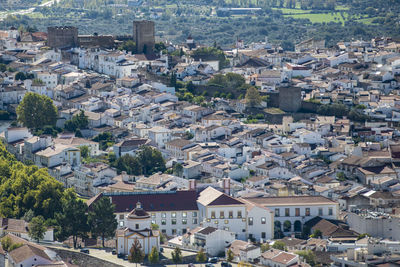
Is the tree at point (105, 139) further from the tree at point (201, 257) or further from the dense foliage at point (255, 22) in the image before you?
the dense foliage at point (255, 22)

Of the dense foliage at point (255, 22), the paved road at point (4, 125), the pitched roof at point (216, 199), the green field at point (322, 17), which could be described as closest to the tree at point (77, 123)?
the paved road at point (4, 125)

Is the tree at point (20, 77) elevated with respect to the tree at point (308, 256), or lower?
lower

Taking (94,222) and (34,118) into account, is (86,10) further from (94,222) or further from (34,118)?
(94,222)

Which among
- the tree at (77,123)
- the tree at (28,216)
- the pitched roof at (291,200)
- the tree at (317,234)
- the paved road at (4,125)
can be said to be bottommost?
the paved road at (4,125)

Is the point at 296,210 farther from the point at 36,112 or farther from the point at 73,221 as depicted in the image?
the point at 36,112

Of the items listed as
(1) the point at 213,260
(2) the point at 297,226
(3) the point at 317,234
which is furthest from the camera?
(2) the point at 297,226

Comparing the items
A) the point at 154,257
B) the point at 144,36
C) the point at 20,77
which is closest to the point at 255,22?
the point at 144,36

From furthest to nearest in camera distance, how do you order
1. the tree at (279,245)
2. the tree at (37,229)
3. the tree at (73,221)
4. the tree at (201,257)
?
the tree at (73,221) → the tree at (279,245) → the tree at (37,229) → the tree at (201,257)
